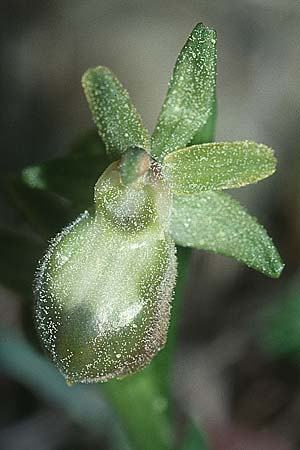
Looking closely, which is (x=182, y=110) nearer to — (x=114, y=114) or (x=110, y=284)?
(x=114, y=114)

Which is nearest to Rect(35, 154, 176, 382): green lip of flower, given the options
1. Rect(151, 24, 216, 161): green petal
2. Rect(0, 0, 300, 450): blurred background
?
Rect(151, 24, 216, 161): green petal

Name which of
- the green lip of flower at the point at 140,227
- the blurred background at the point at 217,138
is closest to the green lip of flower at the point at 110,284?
the green lip of flower at the point at 140,227

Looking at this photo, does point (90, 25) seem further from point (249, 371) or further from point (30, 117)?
point (249, 371)

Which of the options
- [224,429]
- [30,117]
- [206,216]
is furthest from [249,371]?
[206,216]

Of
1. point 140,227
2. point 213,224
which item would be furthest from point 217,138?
point 140,227

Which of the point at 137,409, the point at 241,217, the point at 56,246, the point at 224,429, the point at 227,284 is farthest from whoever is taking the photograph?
the point at 227,284

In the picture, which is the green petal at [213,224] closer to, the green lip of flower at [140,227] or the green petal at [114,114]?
the green lip of flower at [140,227]
